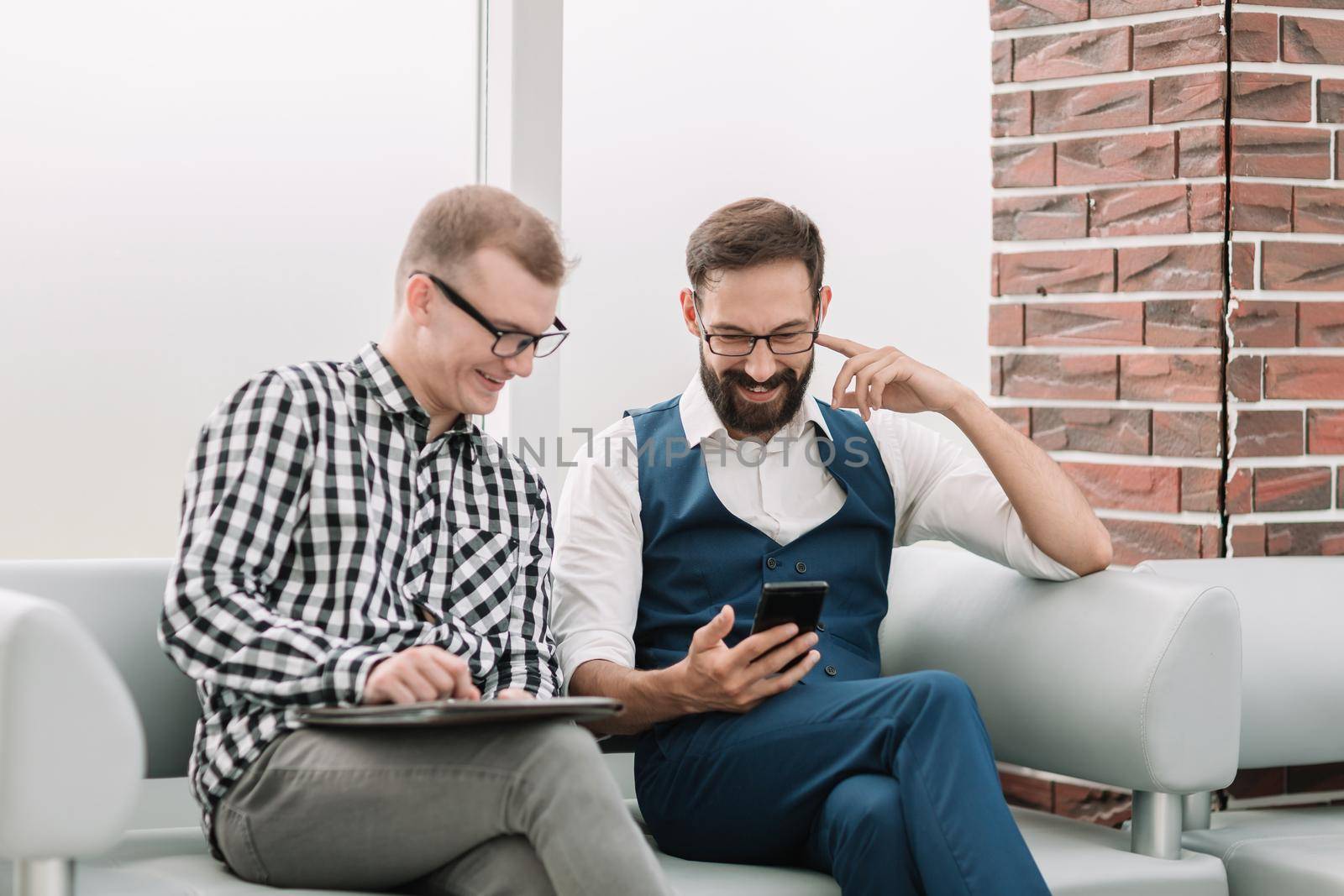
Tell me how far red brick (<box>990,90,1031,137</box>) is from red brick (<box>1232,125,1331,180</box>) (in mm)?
399

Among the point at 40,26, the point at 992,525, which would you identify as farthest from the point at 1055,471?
the point at 40,26

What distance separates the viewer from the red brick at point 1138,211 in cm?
254

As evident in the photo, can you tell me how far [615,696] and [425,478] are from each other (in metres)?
0.40

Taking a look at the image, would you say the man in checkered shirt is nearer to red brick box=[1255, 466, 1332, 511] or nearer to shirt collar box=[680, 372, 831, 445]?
shirt collar box=[680, 372, 831, 445]

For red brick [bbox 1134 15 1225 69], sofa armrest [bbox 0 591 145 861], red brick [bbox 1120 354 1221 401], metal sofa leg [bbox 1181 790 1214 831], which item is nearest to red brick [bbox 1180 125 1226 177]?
red brick [bbox 1134 15 1225 69]

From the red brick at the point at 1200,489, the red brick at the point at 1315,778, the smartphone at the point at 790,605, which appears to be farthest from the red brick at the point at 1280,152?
the smartphone at the point at 790,605

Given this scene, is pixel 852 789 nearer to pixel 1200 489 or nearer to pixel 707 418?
pixel 707 418

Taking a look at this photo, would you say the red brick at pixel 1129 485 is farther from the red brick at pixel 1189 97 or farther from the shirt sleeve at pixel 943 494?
the red brick at pixel 1189 97

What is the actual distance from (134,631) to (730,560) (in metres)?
0.86

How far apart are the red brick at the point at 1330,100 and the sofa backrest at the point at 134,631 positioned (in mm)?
2241

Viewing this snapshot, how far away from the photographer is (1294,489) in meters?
2.58

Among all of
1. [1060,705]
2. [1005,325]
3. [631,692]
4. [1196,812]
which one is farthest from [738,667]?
[1005,325]

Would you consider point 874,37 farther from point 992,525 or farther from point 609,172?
point 992,525

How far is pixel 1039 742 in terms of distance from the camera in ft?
6.60
